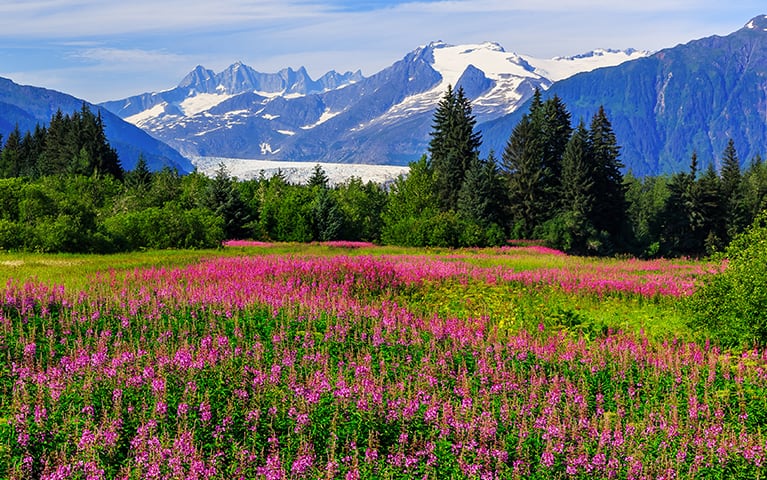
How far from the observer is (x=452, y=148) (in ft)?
245

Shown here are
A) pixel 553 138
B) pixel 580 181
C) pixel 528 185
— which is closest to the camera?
pixel 580 181

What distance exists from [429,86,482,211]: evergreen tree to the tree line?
0.50 feet

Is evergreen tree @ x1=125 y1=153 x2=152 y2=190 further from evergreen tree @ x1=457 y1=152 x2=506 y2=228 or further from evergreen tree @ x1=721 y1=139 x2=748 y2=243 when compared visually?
evergreen tree @ x1=721 y1=139 x2=748 y2=243

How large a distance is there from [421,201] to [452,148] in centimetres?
1152

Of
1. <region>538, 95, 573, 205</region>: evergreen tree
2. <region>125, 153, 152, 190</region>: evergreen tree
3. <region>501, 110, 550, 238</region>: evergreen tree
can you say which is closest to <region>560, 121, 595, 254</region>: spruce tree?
<region>538, 95, 573, 205</region>: evergreen tree

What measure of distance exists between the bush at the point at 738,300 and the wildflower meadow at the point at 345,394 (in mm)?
606

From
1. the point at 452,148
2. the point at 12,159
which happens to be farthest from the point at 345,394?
the point at 12,159

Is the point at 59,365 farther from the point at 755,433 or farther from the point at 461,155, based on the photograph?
the point at 461,155

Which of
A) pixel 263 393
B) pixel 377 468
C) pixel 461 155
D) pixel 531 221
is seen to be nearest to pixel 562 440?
pixel 377 468

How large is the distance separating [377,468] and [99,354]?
4947 millimetres

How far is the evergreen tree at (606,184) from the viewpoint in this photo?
2808 inches

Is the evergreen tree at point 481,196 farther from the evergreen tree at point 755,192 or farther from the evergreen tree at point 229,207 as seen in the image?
the evergreen tree at point 755,192

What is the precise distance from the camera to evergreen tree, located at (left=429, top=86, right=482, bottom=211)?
72438mm

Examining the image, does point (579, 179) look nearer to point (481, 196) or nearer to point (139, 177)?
point (481, 196)
